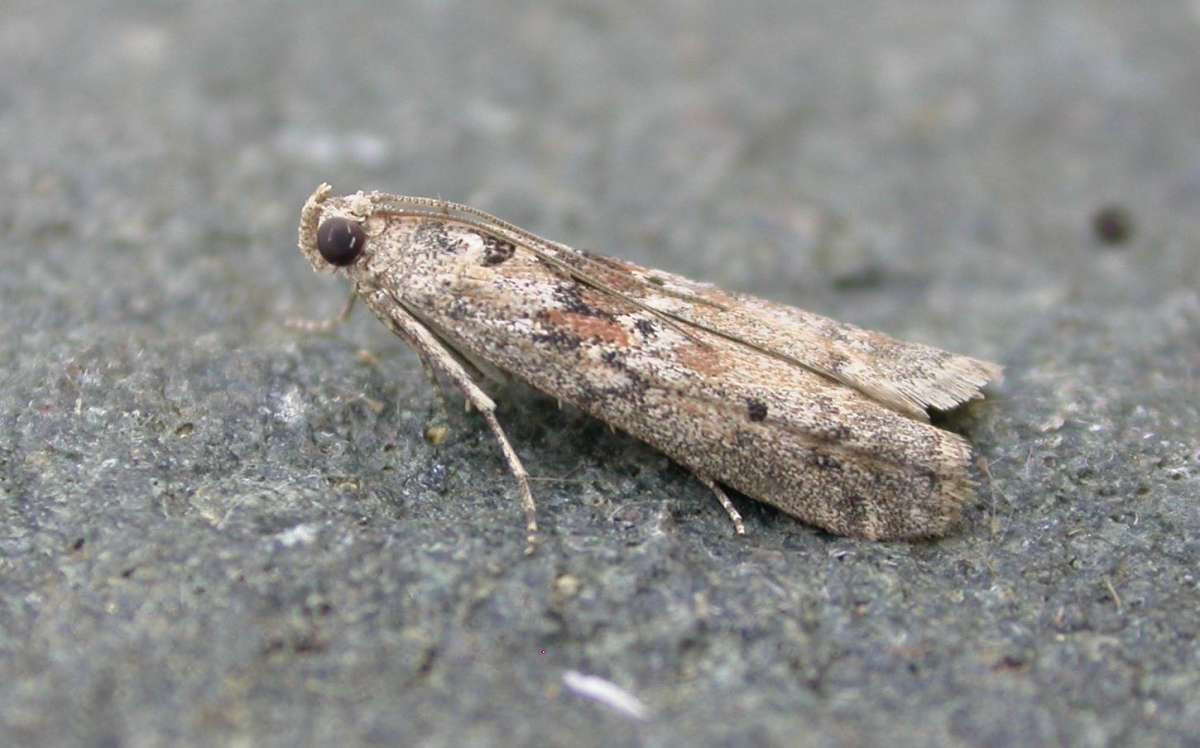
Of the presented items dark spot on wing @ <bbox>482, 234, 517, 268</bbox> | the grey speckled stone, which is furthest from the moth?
the grey speckled stone

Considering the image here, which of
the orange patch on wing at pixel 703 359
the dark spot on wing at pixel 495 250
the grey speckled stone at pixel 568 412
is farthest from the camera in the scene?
the dark spot on wing at pixel 495 250

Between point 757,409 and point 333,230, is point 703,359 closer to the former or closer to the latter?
point 757,409

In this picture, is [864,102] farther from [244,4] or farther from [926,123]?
[244,4]

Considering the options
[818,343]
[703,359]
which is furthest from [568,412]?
[818,343]

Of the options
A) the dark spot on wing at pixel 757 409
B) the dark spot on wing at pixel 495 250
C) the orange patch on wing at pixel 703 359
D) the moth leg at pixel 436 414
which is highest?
the dark spot on wing at pixel 495 250

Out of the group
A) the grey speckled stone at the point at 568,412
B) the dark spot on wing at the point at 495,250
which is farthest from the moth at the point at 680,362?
the grey speckled stone at the point at 568,412

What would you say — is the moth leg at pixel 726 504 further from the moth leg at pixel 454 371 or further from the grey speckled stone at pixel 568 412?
the moth leg at pixel 454 371

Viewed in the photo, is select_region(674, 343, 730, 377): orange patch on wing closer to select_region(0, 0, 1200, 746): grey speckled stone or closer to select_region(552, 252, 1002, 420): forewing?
select_region(552, 252, 1002, 420): forewing
